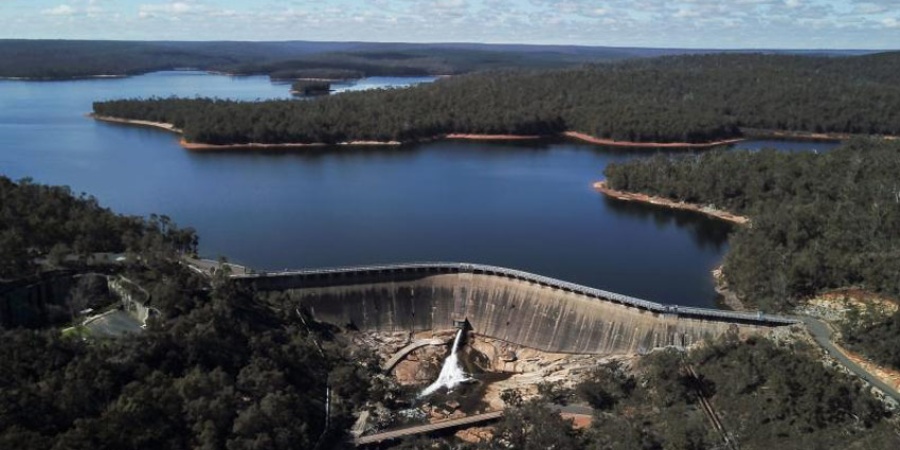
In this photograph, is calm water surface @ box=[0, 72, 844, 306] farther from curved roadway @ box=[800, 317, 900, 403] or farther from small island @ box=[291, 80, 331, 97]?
small island @ box=[291, 80, 331, 97]

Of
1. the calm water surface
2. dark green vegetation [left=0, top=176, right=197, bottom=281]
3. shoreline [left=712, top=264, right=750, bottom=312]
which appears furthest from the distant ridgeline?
shoreline [left=712, top=264, right=750, bottom=312]

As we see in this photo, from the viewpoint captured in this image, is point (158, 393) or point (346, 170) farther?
point (346, 170)

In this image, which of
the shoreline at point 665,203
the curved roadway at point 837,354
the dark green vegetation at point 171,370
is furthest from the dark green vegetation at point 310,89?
the curved roadway at point 837,354

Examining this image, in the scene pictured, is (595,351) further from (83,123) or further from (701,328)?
(83,123)

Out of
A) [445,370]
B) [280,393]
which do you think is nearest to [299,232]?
[445,370]

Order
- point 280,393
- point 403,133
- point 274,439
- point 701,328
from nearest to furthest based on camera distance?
point 274,439
point 280,393
point 701,328
point 403,133

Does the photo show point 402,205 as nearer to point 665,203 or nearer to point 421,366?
point 665,203
